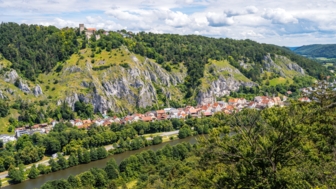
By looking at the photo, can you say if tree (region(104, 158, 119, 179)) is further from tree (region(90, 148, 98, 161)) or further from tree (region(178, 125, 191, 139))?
tree (region(178, 125, 191, 139))

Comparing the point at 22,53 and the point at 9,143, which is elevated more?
the point at 22,53

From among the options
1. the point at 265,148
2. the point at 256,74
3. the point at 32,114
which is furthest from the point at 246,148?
the point at 256,74

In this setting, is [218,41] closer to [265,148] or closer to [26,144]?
[26,144]

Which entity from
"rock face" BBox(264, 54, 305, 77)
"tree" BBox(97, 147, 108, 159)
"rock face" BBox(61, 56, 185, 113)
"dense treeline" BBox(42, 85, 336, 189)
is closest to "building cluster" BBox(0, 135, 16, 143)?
"rock face" BBox(61, 56, 185, 113)

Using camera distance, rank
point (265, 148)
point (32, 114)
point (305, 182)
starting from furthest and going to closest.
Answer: point (32, 114)
point (265, 148)
point (305, 182)

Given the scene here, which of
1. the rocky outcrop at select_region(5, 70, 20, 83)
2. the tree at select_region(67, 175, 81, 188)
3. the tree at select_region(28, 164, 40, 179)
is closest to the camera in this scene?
the tree at select_region(67, 175, 81, 188)

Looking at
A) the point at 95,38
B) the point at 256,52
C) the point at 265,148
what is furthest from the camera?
the point at 256,52
